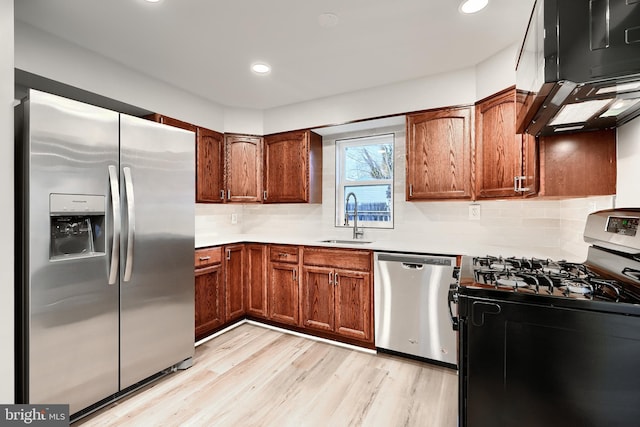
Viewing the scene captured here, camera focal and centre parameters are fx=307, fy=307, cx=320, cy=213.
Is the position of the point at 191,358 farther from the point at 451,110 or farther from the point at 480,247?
the point at 451,110

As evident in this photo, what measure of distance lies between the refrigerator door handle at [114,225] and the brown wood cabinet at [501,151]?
8.46 feet

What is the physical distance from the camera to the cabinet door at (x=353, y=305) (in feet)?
8.77

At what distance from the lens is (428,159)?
2703mm

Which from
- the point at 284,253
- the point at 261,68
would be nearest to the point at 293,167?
the point at 284,253

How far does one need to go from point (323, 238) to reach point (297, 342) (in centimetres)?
116

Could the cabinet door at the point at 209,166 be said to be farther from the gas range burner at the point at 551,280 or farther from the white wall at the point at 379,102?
the gas range burner at the point at 551,280

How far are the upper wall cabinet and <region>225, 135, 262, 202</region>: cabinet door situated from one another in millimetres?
92

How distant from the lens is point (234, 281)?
3.15m

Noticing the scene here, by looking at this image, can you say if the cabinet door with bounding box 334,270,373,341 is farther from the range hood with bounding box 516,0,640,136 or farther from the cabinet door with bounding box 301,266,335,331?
the range hood with bounding box 516,0,640,136

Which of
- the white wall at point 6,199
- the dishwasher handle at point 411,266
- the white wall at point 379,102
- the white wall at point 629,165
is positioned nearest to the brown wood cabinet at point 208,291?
the white wall at point 6,199

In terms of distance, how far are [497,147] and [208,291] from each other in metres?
2.73

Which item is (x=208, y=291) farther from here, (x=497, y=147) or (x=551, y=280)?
(x=497, y=147)

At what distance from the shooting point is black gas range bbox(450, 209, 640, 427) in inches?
40.6

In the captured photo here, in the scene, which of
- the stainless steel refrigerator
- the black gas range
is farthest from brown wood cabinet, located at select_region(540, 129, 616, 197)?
the stainless steel refrigerator
